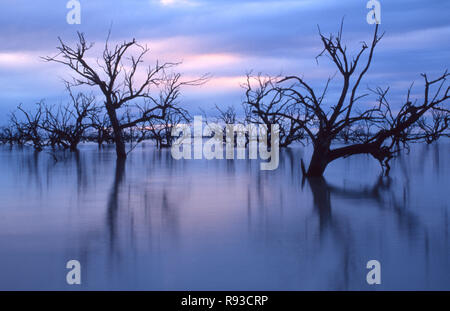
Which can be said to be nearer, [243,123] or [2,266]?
[2,266]

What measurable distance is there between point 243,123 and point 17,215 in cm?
2905

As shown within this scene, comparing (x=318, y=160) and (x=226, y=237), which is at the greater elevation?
(x=318, y=160)

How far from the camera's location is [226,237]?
567cm

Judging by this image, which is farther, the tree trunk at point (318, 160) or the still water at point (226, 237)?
the tree trunk at point (318, 160)

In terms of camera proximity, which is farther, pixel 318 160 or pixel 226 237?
pixel 318 160

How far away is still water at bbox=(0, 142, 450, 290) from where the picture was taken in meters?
4.00

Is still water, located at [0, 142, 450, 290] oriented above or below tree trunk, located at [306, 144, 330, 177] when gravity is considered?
below

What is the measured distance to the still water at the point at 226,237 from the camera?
4004 millimetres

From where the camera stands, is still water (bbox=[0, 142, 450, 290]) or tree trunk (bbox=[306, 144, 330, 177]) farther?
tree trunk (bbox=[306, 144, 330, 177])

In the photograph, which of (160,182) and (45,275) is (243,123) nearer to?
(160,182)

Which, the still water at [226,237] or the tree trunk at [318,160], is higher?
the tree trunk at [318,160]
